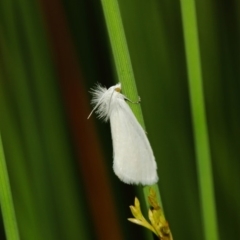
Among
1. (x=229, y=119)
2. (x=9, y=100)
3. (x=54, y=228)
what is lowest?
(x=54, y=228)

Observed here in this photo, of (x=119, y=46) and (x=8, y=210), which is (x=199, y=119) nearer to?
(x=119, y=46)

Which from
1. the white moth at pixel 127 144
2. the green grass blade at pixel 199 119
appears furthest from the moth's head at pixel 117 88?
the green grass blade at pixel 199 119

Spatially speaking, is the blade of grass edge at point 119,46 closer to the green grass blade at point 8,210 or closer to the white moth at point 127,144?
the white moth at point 127,144

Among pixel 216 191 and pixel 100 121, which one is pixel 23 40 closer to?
pixel 100 121

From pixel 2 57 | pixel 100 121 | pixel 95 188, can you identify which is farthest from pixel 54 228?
pixel 2 57

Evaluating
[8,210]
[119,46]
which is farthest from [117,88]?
[8,210]
